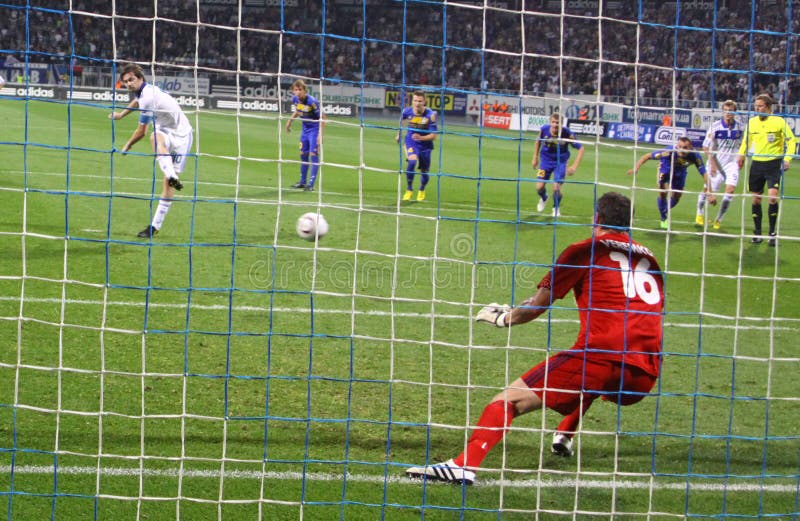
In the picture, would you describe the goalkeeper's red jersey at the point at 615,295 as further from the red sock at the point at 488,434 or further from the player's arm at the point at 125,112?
the player's arm at the point at 125,112

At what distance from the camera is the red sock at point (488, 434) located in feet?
16.8

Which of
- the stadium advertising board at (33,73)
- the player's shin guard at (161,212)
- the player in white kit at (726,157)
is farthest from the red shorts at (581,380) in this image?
the stadium advertising board at (33,73)

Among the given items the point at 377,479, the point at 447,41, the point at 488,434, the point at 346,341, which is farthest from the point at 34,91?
the point at 488,434

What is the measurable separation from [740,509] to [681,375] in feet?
8.09

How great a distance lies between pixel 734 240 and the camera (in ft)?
47.6

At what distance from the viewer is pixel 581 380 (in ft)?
16.7

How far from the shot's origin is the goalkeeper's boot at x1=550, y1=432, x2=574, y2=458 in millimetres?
5684

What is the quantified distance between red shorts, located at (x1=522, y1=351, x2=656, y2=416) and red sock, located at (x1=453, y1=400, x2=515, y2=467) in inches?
8.2

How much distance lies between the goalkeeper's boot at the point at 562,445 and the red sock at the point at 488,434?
2.26ft

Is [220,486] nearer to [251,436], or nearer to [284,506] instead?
[284,506]

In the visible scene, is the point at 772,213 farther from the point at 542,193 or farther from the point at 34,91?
the point at 34,91

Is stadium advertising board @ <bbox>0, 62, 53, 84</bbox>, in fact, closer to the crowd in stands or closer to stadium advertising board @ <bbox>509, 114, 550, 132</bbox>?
the crowd in stands

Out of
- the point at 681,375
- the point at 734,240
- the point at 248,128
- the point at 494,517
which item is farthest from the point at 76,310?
the point at 248,128

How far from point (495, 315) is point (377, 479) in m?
1.17
